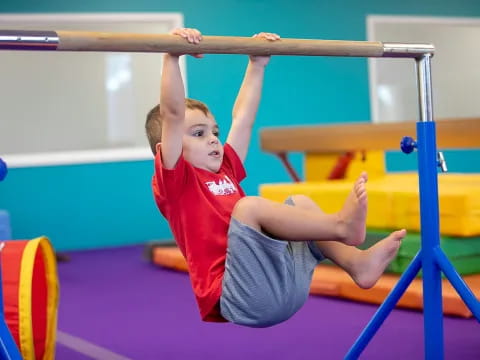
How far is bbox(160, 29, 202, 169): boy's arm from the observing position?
2260mm

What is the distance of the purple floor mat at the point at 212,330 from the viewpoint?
3301 mm

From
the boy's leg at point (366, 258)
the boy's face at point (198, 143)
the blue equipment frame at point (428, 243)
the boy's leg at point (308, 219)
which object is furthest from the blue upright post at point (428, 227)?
the boy's face at point (198, 143)

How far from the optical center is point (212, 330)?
381 cm

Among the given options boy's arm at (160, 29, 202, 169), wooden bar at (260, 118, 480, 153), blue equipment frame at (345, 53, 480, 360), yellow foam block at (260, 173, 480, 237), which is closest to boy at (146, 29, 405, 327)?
boy's arm at (160, 29, 202, 169)

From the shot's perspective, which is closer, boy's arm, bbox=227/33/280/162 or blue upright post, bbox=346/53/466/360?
blue upright post, bbox=346/53/466/360

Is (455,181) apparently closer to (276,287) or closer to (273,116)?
(276,287)

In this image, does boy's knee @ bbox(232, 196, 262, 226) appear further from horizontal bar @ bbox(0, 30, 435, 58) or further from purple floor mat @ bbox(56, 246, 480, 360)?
purple floor mat @ bbox(56, 246, 480, 360)

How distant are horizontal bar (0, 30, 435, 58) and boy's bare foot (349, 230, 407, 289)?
61 centimetres

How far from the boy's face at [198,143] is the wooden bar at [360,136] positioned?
2.21 m


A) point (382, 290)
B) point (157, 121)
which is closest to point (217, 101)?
point (382, 290)

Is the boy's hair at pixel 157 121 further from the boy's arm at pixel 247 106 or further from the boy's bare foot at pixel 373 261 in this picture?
the boy's bare foot at pixel 373 261

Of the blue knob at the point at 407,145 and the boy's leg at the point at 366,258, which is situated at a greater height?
the blue knob at the point at 407,145

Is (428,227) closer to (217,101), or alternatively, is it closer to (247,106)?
Result: (247,106)

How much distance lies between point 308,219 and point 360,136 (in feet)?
9.32
